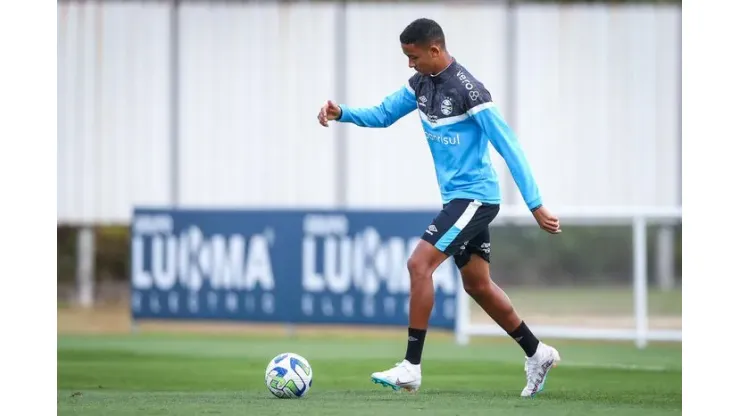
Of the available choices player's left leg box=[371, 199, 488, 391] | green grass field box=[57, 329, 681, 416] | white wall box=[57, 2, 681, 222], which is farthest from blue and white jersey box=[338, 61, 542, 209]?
white wall box=[57, 2, 681, 222]

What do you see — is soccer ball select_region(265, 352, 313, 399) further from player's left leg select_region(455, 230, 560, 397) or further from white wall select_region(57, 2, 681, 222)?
white wall select_region(57, 2, 681, 222)

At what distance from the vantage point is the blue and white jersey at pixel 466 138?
7.66 metres

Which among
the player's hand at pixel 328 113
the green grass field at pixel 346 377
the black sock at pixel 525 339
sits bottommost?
the green grass field at pixel 346 377

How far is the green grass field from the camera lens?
729 centimetres

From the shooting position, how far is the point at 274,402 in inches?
294

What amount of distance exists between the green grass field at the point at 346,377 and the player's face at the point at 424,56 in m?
1.96

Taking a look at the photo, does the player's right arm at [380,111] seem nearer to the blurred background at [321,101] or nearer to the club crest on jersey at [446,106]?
the club crest on jersey at [446,106]

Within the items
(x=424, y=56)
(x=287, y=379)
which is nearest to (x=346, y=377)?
(x=287, y=379)

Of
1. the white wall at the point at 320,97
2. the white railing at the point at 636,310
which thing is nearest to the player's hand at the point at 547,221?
the white railing at the point at 636,310

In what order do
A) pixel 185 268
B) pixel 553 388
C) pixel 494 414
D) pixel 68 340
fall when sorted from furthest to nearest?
pixel 185 268
pixel 68 340
pixel 553 388
pixel 494 414

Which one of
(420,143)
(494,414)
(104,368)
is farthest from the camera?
(420,143)
